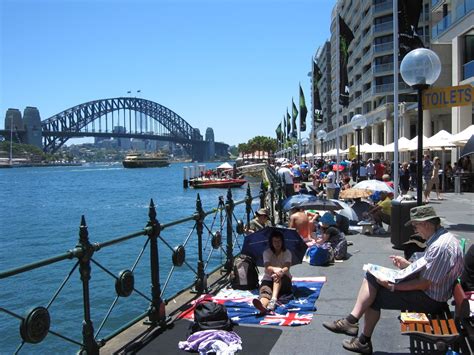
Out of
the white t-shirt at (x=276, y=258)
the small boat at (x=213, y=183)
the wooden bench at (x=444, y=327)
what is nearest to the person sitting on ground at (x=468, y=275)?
the wooden bench at (x=444, y=327)

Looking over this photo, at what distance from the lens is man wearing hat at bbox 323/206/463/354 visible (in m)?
4.40

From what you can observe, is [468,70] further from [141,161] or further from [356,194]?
[141,161]

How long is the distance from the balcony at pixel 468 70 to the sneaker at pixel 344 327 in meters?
24.4

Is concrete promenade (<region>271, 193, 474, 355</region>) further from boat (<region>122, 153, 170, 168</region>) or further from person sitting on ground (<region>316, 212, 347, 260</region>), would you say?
boat (<region>122, 153, 170, 168</region>)

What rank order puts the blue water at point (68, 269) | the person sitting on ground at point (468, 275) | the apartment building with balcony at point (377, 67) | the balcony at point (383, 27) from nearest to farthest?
the person sitting on ground at point (468, 275), the blue water at point (68, 269), the apartment building with balcony at point (377, 67), the balcony at point (383, 27)

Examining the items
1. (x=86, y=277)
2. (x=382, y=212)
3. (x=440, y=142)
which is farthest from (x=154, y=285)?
(x=440, y=142)

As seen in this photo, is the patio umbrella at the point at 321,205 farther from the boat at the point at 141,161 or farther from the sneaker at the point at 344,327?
the boat at the point at 141,161

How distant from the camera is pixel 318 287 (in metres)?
7.32

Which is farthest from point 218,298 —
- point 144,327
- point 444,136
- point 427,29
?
point 427,29

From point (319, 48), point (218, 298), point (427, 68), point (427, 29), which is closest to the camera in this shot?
point (218, 298)

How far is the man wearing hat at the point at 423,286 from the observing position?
14.4 feet

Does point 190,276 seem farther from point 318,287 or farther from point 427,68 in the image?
point 427,68

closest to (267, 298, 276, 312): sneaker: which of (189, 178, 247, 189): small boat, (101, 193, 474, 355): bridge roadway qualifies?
(101, 193, 474, 355): bridge roadway

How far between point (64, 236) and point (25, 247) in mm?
2960
